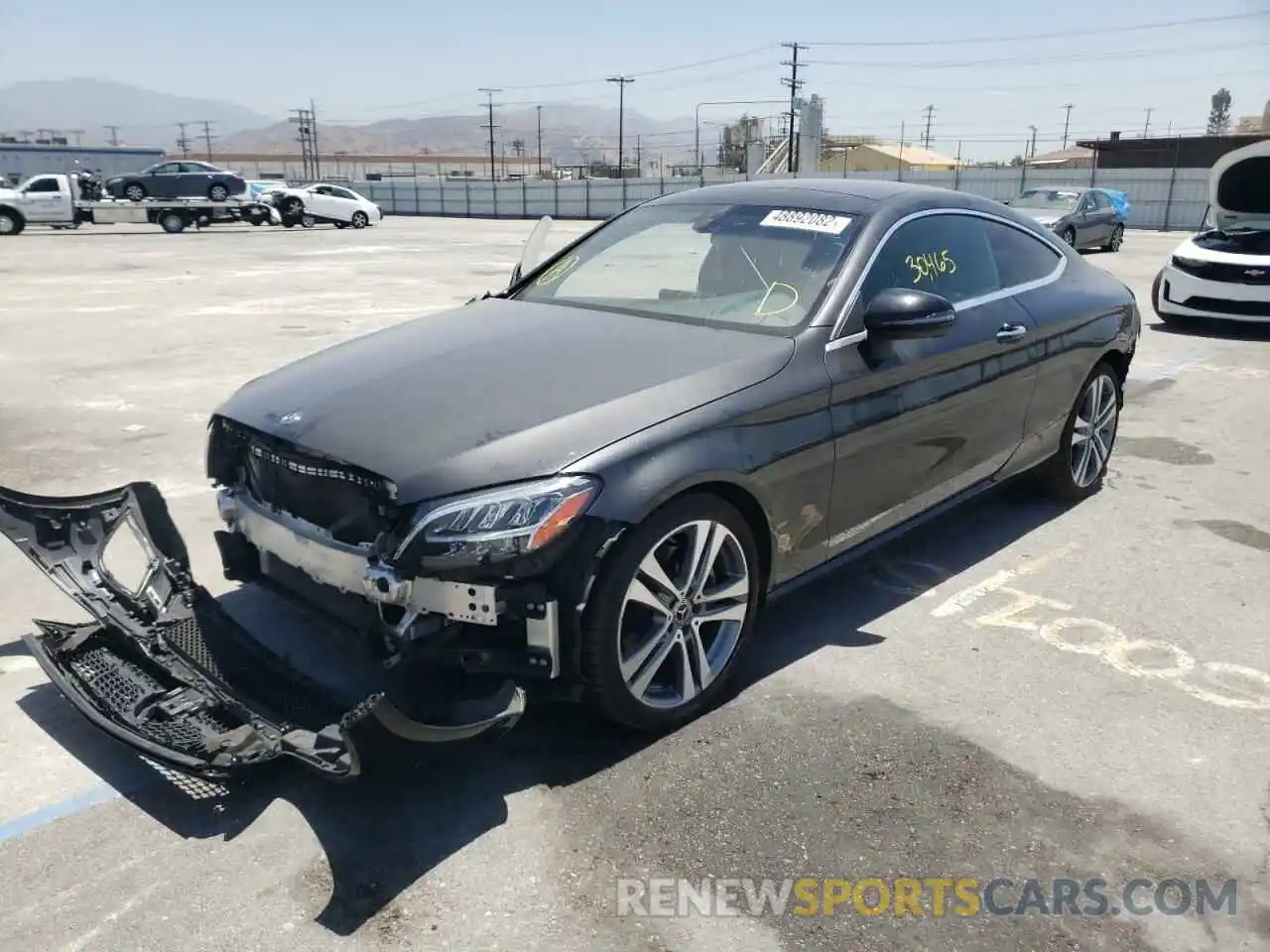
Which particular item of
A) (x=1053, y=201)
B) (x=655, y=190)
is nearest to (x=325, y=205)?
(x=655, y=190)

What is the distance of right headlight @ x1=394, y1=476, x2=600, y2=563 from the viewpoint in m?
2.67

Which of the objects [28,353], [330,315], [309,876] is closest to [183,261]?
[330,315]

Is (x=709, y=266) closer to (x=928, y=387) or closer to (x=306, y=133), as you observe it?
(x=928, y=387)

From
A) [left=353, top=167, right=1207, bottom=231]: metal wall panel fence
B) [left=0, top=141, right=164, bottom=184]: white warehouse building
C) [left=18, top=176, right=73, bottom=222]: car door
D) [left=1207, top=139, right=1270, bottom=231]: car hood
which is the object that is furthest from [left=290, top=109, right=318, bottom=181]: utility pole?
[left=1207, top=139, right=1270, bottom=231]: car hood

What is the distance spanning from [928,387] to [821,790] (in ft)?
5.61

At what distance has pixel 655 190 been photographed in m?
48.1

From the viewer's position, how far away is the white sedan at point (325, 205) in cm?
3438

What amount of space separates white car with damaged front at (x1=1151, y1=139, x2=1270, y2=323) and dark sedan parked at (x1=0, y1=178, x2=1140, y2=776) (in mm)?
8015

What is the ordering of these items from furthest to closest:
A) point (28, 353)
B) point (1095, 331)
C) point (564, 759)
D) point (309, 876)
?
point (28, 353), point (1095, 331), point (564, 759), point (309, 876)

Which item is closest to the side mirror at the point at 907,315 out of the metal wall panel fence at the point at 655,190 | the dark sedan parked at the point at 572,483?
the dark sedan parked at the point at 572,483

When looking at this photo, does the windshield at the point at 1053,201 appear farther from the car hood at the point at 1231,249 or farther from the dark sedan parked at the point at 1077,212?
the car hood at the point at 1231,249

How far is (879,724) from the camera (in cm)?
327

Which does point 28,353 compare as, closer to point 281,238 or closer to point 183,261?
point 183,261

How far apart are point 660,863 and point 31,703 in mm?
2251
